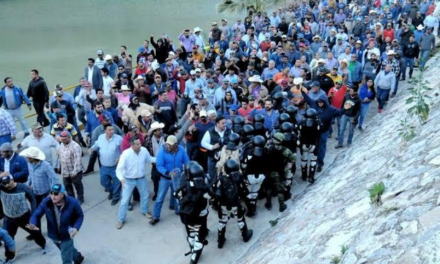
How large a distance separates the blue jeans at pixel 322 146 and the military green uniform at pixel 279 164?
4.19 ft

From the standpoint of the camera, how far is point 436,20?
14.8m

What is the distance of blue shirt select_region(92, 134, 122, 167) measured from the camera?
7230 millimetres

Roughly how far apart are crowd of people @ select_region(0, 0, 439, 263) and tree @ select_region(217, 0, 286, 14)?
1033 cm

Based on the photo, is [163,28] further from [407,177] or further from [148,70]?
[407,177]

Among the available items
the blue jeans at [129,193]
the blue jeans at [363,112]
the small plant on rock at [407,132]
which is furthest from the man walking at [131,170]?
the blue jeans at [363,112]

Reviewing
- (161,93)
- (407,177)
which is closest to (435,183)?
(407,177)

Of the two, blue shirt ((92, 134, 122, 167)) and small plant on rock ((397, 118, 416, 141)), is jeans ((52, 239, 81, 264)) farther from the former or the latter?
small plant on rock ((397, 118, 416, 141))

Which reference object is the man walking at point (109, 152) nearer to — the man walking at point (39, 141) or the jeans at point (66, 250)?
the man walking at point (39, 141)

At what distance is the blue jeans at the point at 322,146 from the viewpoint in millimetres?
8180

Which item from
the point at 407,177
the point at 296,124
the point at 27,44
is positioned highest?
the point at 407,177

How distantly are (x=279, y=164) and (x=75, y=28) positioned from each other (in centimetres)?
2590

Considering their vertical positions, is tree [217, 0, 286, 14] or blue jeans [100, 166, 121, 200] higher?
tree [217, 0, 286, 14]

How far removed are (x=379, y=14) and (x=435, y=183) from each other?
14.1 m

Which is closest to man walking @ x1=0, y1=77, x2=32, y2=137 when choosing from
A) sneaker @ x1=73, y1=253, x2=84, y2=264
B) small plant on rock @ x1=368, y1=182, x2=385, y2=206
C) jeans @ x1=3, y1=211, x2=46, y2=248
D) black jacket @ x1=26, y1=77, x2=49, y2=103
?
black jacket @ x1=26, y1=77, x2=49, y2=103
